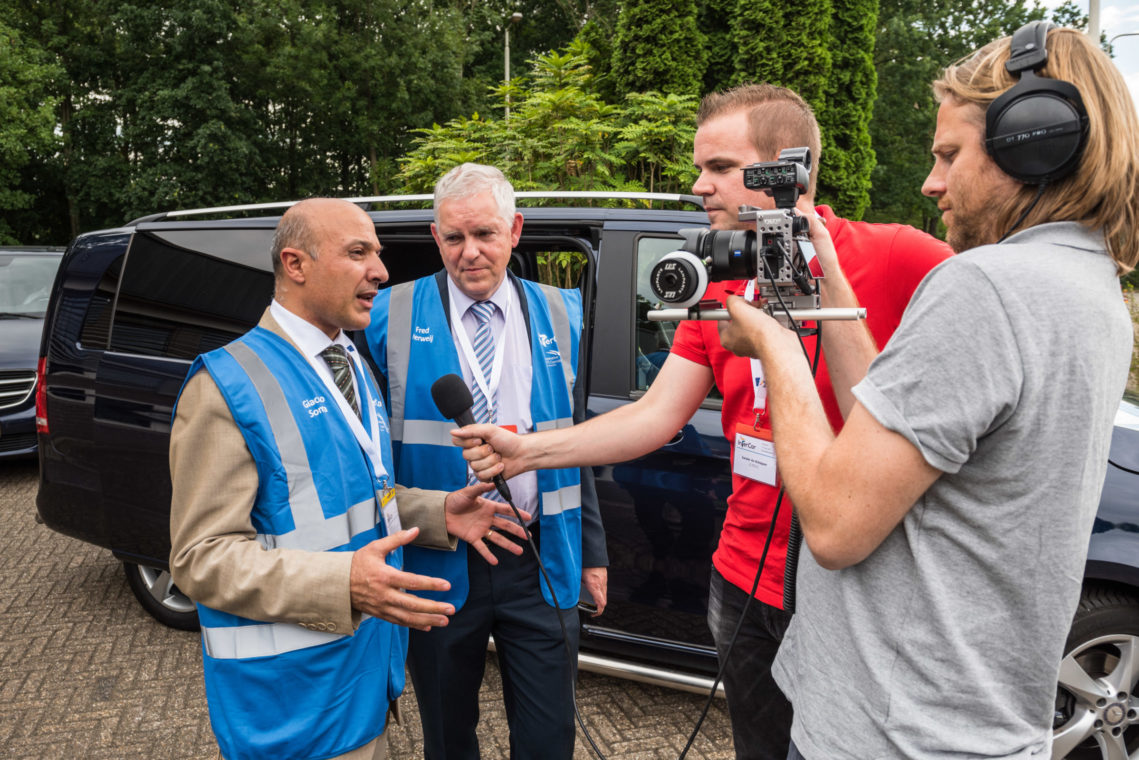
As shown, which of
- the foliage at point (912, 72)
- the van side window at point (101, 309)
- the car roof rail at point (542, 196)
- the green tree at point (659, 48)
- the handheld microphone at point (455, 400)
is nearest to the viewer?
the handheld microphone at point (455, 400)

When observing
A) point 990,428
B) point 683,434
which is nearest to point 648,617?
point 683,434

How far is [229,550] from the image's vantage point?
154cm

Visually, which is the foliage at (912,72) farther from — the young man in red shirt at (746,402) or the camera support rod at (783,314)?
the camera support rod at (783,314)

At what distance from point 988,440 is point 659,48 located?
9.15 meters

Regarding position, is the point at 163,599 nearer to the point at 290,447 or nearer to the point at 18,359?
the point at 290,447

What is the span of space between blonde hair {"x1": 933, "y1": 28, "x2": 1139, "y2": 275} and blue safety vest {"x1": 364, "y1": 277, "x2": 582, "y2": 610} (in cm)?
145

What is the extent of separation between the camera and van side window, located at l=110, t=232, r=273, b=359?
3.64 metres

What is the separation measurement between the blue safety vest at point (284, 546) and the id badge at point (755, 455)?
93 cm

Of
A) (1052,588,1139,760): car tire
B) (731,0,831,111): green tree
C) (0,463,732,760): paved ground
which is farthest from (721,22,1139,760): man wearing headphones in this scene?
(731,0,831,111): green tree

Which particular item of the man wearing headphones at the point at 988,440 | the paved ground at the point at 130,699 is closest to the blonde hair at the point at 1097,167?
the man wearing headphones at the point at 988,440

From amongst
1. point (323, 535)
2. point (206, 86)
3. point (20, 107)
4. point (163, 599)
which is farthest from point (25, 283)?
point (206, 86)

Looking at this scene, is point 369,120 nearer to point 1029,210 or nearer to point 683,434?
point 683,434

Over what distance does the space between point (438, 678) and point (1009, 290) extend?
1876 millimetres

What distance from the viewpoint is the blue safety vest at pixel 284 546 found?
1.62 m
